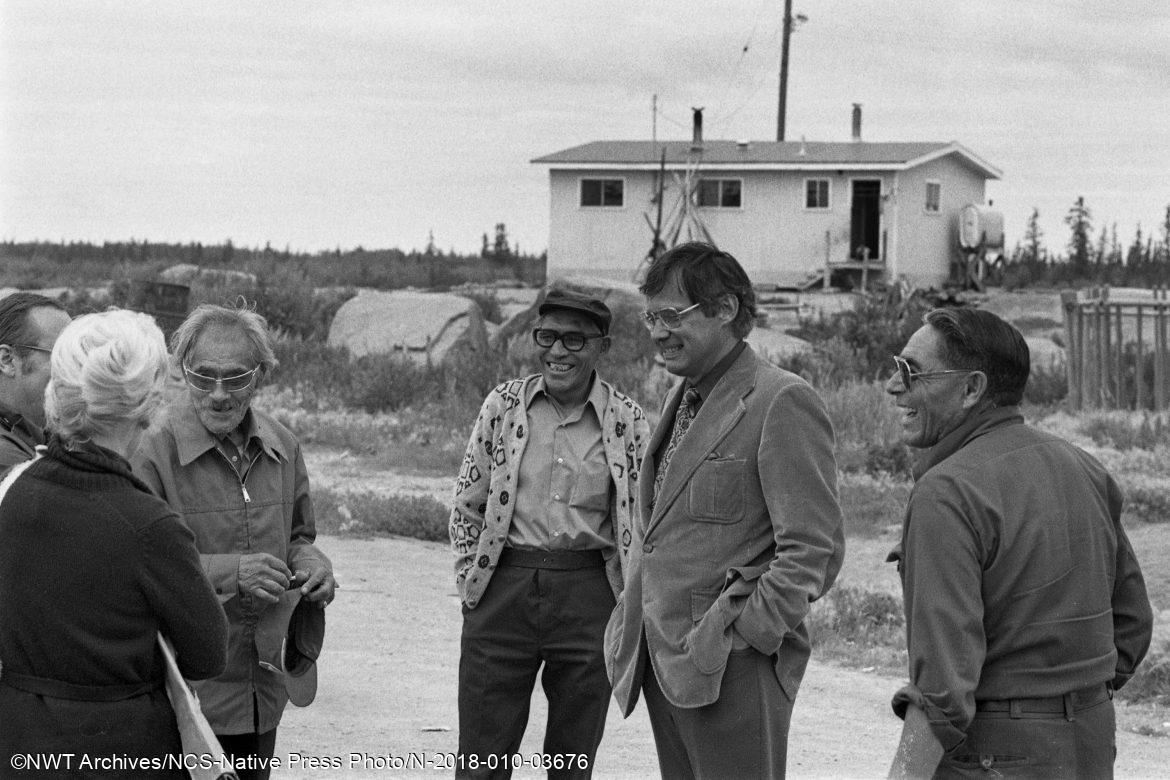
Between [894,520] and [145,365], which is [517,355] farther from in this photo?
[145,365]

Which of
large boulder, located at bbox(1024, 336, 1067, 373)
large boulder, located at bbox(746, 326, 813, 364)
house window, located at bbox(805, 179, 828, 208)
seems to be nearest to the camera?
large boulder, located at bbox(1024, 336, 1067, 373)

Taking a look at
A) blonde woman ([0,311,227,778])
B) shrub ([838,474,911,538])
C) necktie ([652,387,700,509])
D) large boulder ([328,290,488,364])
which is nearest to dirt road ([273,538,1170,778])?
necktie ([652,387,700,509])

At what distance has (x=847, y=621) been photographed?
9438 millimetres

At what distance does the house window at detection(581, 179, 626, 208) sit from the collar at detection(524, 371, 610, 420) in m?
33.5

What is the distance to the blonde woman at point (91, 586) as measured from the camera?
10.6ft

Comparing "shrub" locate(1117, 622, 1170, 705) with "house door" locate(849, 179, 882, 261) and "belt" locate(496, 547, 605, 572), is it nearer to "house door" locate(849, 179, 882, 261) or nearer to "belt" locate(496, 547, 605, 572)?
"belt" locate(496, 547, 605, 572)

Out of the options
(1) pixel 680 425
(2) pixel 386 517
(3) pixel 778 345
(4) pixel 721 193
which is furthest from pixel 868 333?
(1) pixel 680 425

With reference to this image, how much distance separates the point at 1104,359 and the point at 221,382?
15.3 m

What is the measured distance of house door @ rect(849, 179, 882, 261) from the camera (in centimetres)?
3772

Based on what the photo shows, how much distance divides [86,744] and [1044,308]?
32.7 meters

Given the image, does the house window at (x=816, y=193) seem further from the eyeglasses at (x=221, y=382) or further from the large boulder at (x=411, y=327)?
the eyeglasses at (x=221, y=382)

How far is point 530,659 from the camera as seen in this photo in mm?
5066

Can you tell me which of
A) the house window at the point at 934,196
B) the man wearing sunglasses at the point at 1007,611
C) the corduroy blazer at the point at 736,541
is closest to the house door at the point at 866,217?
the house window at the point at 934,196

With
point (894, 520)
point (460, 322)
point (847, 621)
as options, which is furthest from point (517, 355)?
point (847, 621)
